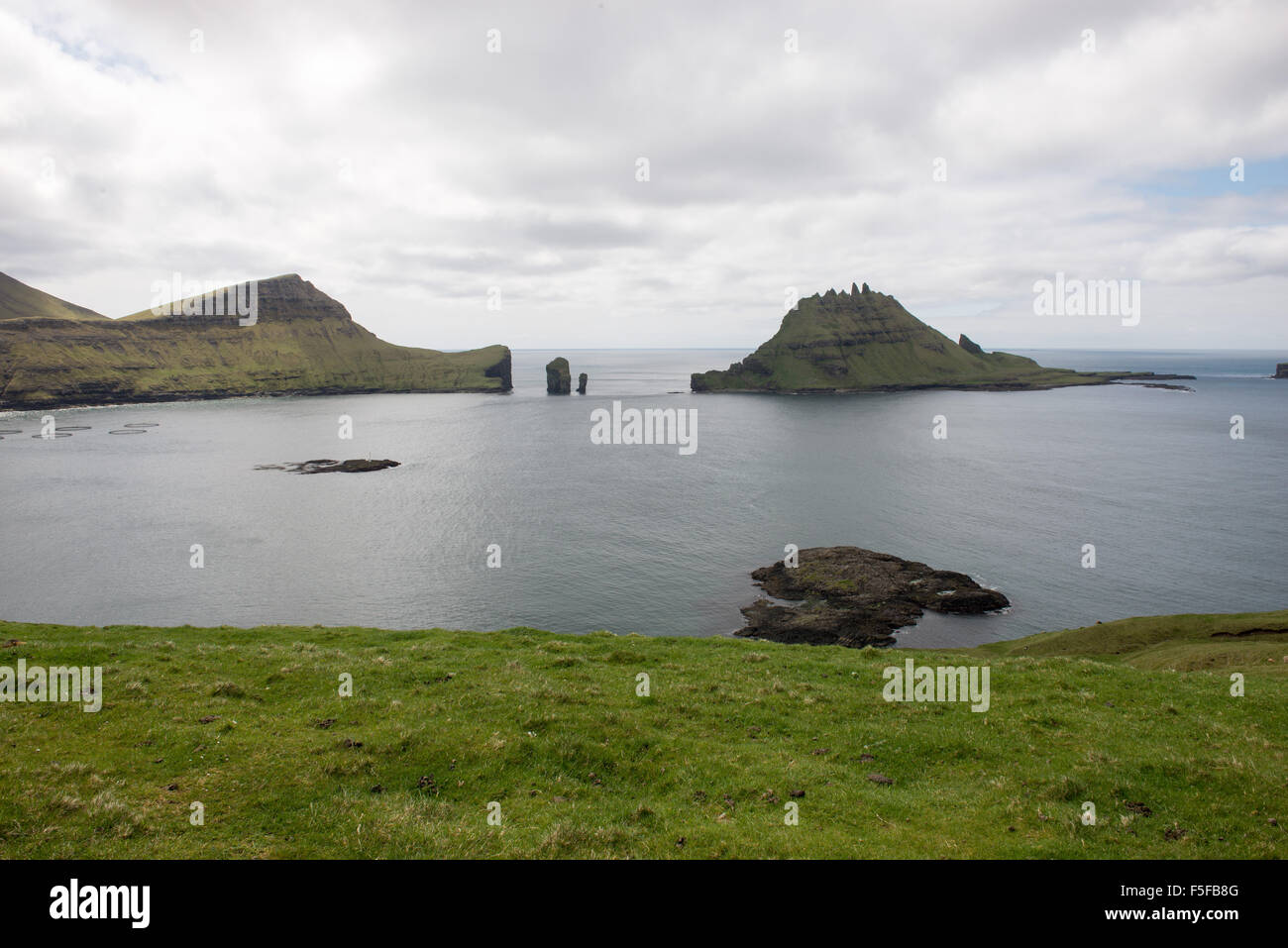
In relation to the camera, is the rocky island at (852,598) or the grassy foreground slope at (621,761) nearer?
the grassy foreground slope at (621,761)

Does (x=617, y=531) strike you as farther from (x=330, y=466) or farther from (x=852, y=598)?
(x=330, y=466)

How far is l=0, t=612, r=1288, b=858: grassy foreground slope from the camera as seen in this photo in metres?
15.0

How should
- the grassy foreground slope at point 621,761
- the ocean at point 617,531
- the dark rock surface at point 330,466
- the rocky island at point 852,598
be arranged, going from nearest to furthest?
1. the grassy foreground slope at point 621,761
2. the rocky island at point 852,598
3. the ocean at point 617,531
4. the dark rock surface at point 330,466

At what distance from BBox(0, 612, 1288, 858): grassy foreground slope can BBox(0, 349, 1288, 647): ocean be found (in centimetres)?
3122

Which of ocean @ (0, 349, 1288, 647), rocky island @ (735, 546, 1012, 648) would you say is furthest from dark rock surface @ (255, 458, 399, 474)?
rocky island @ (735, 546, 1012, 648)

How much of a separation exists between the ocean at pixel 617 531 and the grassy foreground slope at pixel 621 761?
102 ft

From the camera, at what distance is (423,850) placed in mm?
14484

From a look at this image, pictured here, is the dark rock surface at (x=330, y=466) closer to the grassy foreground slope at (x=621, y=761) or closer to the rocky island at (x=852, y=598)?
the rocky island at (x=852, y=598)

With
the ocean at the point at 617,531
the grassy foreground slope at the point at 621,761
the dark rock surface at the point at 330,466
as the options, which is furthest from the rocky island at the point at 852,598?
the dark rock surface at the point at 330,466

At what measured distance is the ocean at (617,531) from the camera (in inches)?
2549

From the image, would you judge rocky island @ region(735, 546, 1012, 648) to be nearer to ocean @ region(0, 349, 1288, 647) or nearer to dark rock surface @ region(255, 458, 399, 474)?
ocean @ region(0, 349, 1288, 647)
